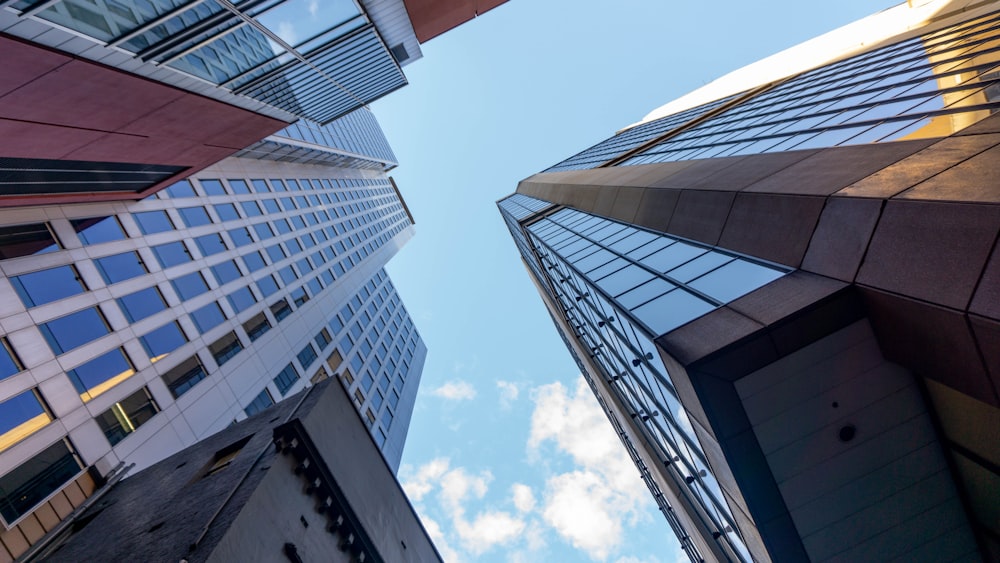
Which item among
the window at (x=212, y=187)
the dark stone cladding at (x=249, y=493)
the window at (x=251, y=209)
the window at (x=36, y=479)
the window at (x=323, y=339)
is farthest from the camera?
the window at (x=323, y=339)

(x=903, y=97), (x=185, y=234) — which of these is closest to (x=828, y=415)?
(x=903, y=97)

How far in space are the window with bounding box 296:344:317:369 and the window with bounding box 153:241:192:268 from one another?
1075 centimetres

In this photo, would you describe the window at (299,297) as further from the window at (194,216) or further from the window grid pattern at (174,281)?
the window at (194,216)

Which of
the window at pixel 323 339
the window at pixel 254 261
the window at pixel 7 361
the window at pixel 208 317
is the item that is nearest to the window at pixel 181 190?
the window at pixel 254 261

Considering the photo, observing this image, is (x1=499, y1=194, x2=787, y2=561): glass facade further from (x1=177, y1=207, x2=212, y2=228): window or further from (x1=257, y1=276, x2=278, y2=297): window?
(x1=177, y1=207, x2=212, y2=228): window

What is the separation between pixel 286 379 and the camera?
32.1 metres

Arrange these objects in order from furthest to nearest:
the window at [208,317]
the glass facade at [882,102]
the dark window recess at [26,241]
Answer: the window at [208,317] < the dark window recess at [26,241] < the glass facade at [882,102]

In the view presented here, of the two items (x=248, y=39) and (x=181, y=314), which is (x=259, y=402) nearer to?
(x=181, y=314)

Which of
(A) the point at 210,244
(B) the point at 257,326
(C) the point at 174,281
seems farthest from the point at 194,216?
(B) the point at 257,326

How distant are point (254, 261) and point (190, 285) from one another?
7.56m

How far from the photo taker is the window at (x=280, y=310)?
34297mm

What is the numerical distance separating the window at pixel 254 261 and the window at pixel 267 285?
0.99 meters

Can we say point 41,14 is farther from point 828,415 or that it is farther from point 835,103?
point 835,103

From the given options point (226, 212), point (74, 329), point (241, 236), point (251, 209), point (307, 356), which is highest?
Result: point (251, 209)
